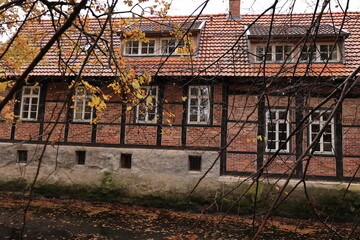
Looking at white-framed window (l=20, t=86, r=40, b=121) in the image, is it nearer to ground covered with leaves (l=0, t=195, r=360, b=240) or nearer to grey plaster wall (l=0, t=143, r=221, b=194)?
grey plaster wall (l=0, t=143, r=221, b=194)

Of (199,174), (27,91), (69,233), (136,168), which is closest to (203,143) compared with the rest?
(199,174)

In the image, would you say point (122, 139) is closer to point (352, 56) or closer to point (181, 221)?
point (181, 221)

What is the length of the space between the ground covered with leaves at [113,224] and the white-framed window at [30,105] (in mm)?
2516

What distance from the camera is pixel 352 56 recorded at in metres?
8.41

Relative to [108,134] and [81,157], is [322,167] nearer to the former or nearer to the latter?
[108,134]

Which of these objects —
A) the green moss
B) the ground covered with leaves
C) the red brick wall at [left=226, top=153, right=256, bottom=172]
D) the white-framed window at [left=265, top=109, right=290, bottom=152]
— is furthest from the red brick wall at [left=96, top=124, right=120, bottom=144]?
the white-framed window at [left=265, top=109, right=290, bottom=152]

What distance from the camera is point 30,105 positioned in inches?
368

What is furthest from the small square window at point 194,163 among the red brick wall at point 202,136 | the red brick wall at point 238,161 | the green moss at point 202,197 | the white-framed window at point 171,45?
the white-framed window at point 171,45

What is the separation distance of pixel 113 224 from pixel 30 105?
16.5 ft

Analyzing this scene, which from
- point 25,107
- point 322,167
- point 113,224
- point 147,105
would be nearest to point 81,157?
point 25,107

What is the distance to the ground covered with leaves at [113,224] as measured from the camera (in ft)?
19.4

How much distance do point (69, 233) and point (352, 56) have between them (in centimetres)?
854

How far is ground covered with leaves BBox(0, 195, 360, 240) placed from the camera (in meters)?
5.90

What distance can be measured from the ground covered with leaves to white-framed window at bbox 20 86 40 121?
252 centimetres
